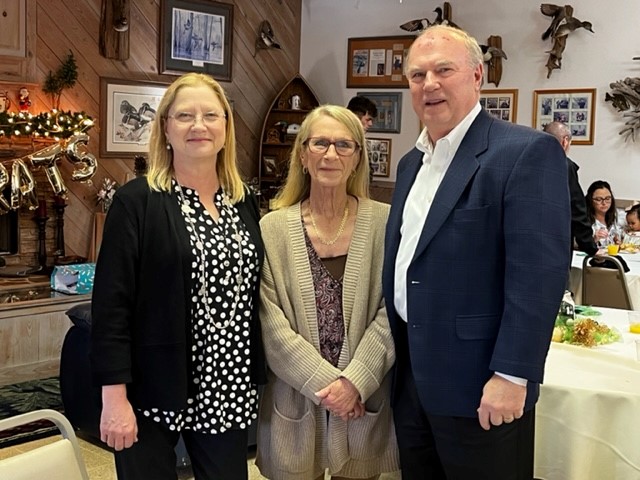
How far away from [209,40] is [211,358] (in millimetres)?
5092

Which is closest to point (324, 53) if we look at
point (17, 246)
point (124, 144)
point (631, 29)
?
point (124, 144)

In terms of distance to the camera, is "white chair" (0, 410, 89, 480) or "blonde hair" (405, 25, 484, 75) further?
"blonde hair" (405, 25, 484, 75)

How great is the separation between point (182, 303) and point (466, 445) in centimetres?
78

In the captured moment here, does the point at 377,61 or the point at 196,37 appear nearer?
the point at 196,37

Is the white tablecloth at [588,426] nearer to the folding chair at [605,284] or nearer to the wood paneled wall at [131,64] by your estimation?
the folding chair at [605,284]

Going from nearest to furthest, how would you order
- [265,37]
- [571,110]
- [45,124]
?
[45,124] → [571,110] → [265,37]

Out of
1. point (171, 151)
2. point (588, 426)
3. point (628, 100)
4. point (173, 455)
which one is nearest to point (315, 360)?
point (173, 455)

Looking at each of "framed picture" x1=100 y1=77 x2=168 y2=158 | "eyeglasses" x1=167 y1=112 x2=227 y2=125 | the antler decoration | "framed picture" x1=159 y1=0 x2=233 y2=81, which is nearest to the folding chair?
the antler decoration

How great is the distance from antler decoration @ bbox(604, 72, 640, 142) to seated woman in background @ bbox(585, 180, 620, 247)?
51cm

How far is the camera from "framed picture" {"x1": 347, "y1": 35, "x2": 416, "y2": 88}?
705 centimetres

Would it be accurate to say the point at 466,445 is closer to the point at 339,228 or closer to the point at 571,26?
the point at 339,228

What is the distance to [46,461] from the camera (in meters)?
1.54

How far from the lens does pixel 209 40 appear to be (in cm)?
667

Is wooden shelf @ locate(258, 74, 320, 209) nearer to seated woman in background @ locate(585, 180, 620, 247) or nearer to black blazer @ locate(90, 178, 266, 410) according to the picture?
seated woman in background @ locate(585, 180, 620, 247)
